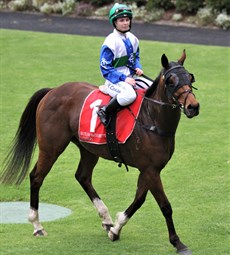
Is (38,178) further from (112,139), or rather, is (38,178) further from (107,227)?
(112,139)

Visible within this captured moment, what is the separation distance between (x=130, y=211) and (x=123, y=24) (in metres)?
1.91

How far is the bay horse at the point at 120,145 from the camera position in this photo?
7.79 metres

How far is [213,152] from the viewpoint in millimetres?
12125

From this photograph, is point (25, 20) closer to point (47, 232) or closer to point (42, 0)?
point (42, 0)

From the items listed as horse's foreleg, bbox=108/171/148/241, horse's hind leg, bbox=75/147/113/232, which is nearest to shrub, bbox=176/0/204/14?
horse's hind leg, bbox=75/147/113/232

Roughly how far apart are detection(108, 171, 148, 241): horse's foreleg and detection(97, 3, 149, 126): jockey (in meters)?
0.74

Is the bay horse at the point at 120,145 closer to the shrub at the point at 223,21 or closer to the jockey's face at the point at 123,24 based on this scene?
the jockey's face at the point at 123,24

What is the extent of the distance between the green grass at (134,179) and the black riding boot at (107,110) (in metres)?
1.27

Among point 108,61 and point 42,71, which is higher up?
point 108,61

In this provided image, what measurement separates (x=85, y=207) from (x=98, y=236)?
118 centimetres

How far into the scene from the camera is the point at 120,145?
8.23 m

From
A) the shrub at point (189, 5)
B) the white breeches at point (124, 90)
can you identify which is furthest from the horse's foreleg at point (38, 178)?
the shrub at point (189, 5)

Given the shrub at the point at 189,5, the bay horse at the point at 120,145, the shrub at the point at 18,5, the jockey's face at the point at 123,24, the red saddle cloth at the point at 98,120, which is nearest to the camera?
the bay horse at the point at 120,145

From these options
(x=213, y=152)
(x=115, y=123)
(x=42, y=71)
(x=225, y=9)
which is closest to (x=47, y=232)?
(x=115, y=123)
